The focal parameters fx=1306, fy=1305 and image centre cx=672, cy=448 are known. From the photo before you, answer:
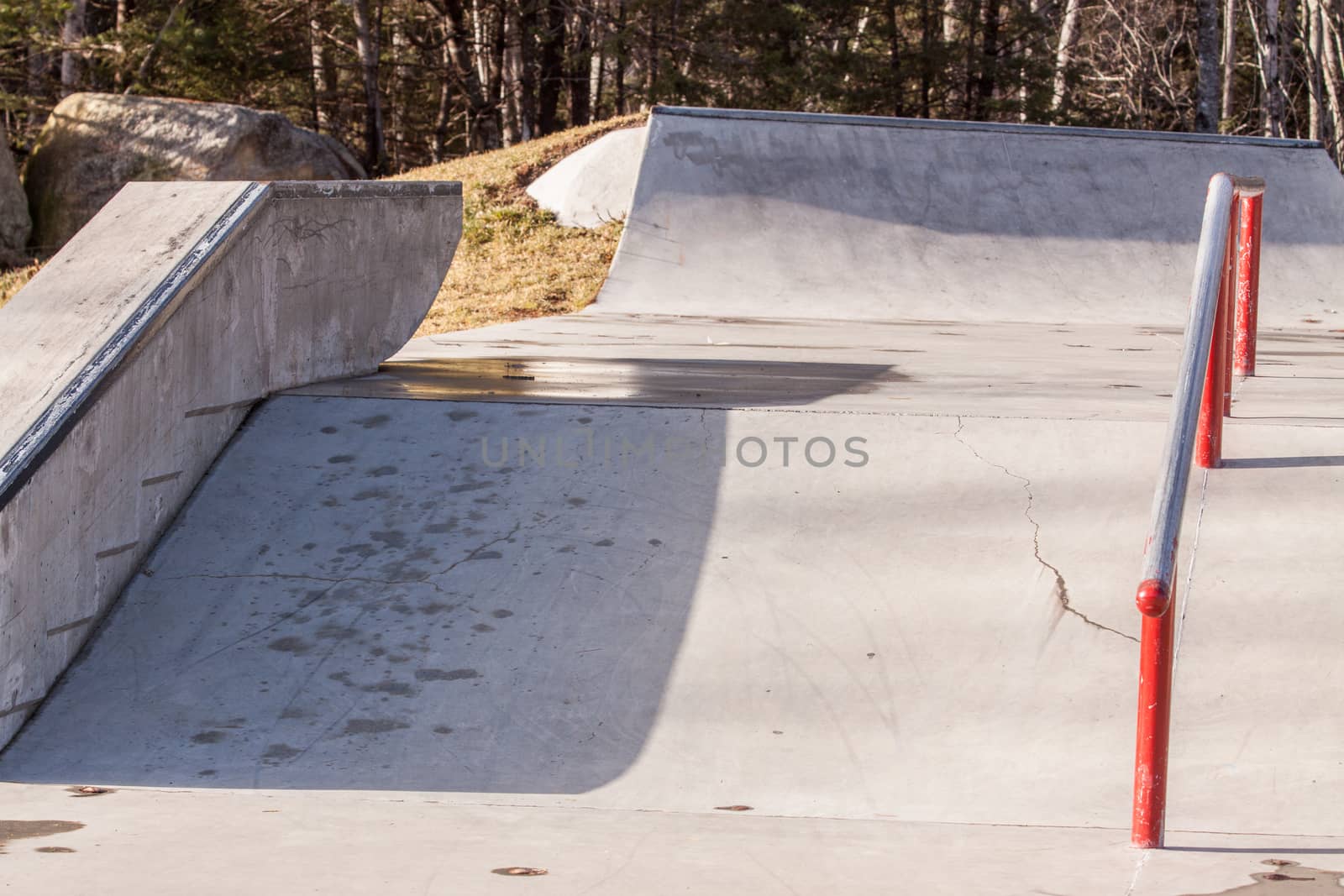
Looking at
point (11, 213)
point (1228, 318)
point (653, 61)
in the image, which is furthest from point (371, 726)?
point (653, 61)

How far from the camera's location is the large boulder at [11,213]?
14344mm

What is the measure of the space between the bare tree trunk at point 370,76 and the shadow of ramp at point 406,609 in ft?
58.1

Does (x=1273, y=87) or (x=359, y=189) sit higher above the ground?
(x=1273, y=87)

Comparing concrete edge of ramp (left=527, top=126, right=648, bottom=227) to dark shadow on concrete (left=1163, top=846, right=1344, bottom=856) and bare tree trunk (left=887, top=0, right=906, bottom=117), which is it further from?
dark shadow on concrete (left=1163, top=846, right=1344, bottom=856)

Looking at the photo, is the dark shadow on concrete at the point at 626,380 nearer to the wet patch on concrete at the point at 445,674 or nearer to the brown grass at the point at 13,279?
the wet patch on concrete at the point at 445,674

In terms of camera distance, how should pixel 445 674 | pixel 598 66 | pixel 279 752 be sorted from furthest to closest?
1. pixel 598 66
2. pixel 445 674
3. pixel 279 752

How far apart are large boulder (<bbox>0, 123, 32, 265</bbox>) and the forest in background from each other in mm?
2030

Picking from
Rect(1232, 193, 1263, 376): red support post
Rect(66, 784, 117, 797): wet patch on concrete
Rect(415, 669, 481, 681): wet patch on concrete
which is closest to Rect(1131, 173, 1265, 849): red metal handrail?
Rect(1232, 193, 1263, 376): red support post

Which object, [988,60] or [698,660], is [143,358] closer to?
[698,660]

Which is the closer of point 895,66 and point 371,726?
point 371,726

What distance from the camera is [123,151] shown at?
1535 cm

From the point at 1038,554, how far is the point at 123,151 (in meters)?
14.4

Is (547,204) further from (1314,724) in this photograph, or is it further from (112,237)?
(1314,724)

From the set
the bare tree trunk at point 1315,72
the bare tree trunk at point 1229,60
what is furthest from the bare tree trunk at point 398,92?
the bare tree trunk at point 1315,72
